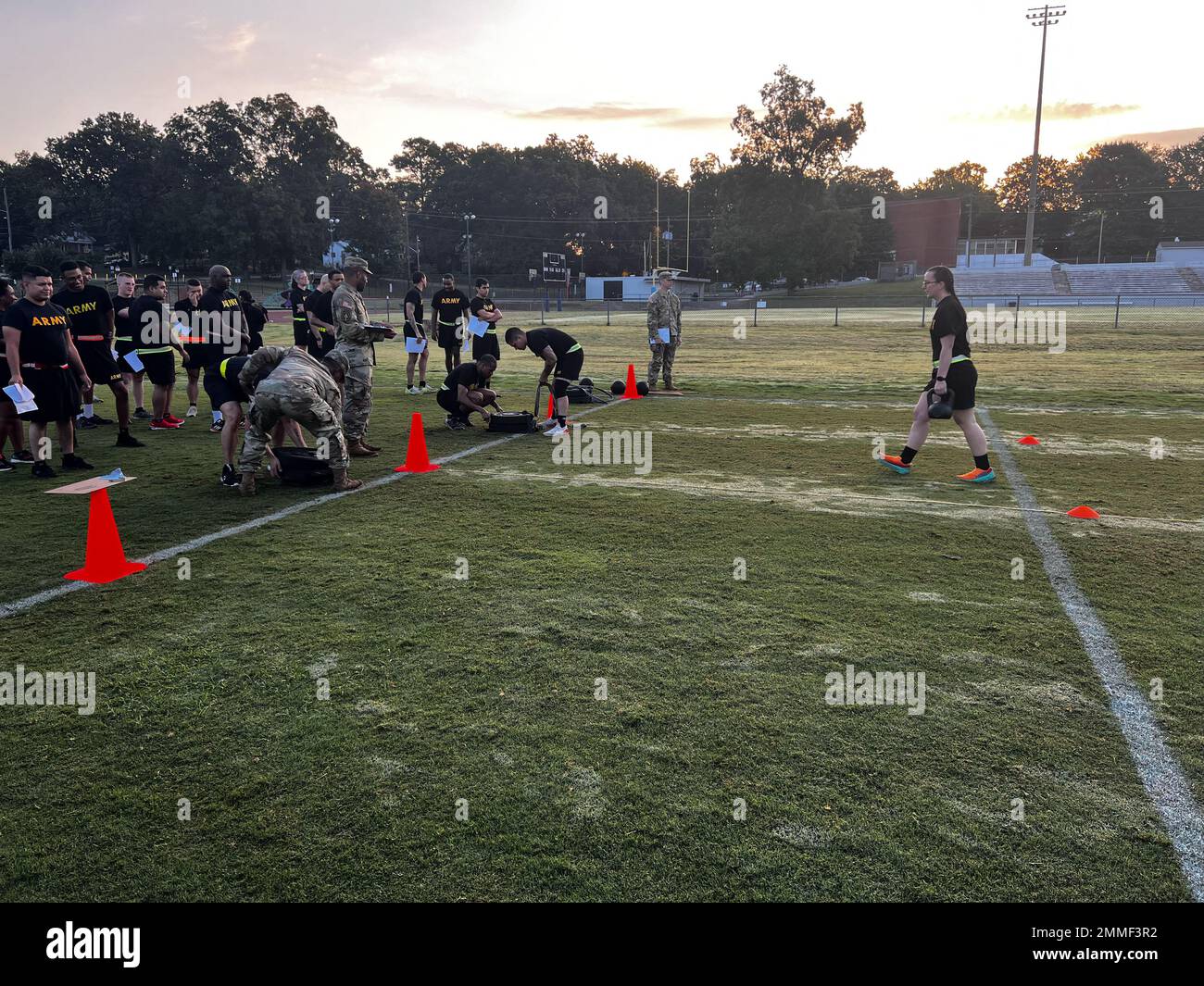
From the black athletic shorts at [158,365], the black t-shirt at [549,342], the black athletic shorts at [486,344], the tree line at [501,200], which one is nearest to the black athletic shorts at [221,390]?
the black athletic shorts at [158,365]

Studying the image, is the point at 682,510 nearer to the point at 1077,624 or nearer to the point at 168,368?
the point at 1077,624

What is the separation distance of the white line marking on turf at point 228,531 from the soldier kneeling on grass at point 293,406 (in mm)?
359

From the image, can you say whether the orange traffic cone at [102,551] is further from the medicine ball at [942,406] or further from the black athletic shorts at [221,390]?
the medicine ball at [942,406]

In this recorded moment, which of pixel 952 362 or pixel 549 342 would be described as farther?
pixel 549 342

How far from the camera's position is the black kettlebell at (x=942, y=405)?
833 centimetres

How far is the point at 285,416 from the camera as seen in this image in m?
8.10

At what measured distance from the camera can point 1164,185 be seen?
113 metres

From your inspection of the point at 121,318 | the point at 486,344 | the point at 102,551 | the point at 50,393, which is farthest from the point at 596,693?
the point at 121,318

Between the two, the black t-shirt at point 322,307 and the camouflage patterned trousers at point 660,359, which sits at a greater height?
the black t-shirt at point 322,307

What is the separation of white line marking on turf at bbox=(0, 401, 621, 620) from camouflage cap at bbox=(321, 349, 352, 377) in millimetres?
1222

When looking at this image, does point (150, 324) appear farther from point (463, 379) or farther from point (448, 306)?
point (448, 306)

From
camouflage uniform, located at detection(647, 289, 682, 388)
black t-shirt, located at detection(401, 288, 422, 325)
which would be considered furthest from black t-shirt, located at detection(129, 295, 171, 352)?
camouflage uniform, located at detection(647, 289, 682, 388)

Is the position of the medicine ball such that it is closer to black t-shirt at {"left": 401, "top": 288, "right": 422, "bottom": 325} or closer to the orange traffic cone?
the orange traffic cone

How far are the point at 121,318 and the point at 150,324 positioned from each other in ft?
3.45
